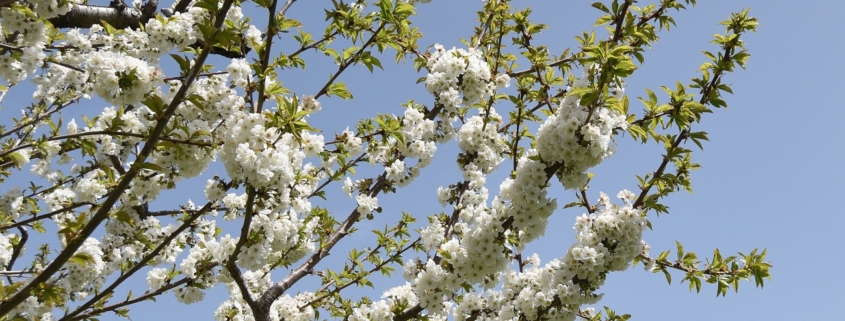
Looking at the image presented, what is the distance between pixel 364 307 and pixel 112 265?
261 cm

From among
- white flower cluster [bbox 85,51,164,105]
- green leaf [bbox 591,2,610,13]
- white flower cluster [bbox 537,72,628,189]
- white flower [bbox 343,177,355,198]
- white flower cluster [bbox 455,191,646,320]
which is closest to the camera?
white flower cluster [bbox 85,51,164,105]

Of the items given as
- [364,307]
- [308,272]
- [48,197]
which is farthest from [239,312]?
[48,197]

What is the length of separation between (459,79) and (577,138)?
2014mm

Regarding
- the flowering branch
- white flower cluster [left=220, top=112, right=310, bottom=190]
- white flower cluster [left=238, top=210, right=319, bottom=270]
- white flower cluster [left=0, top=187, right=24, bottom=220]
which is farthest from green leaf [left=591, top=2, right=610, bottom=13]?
white flower cluster [left=0, top=187, right=24, bottom=220]

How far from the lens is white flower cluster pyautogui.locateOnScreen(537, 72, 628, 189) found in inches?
130

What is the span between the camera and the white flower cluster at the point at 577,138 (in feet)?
10.8

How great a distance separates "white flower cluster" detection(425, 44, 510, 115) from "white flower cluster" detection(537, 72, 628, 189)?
1.62 metres

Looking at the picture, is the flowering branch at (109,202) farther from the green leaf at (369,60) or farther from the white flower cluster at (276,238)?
the green leaf at (369,60)

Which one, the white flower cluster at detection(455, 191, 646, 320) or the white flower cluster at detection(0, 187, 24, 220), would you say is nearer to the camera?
the white flower cluster at detection(455, 191, 646, 320)

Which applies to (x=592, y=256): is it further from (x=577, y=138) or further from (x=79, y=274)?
(x=79, y=274)

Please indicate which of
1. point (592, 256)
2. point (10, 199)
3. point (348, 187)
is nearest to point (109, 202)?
point (10, 199)

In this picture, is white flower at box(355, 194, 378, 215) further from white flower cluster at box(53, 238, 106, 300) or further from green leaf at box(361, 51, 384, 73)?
white flower cluster at box(53, 238, 106, 300)

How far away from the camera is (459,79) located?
17.0 ft

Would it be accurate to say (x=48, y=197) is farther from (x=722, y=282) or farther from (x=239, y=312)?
(x=722, y=282)
